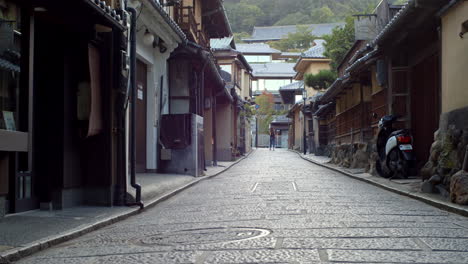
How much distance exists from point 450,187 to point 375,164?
22.5ft

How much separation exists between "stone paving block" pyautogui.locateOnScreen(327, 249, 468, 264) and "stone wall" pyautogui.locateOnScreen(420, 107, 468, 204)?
14.3ft

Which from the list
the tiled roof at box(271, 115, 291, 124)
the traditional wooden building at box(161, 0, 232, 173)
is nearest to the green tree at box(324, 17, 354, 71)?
the traditional wooden building at box(161, 0, 232, 173)

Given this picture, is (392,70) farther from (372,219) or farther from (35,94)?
(35,94)

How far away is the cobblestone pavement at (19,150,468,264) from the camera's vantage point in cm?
536

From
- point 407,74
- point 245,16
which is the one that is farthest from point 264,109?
point 245,16

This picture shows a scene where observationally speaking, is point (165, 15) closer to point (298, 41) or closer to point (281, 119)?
point (281, 119)

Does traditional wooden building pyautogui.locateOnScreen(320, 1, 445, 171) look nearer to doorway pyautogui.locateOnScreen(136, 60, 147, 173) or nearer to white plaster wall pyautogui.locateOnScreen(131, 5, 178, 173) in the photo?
white plaster wall pyautogui.locateOnScreen(131, 5, 178, 173)

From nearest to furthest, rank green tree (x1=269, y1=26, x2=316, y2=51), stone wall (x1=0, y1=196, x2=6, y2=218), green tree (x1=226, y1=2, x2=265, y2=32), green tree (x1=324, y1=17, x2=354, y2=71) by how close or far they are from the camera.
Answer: stone wall (x1=0, y1=196, x2=6, y2=218) → green tree (x1=324, y1=17, x2=354, y2=71) → green tree (x1=269, y1=26, x2=316, y2=51) → green tree (x1=226, y1=2, x2=265, y2=32)

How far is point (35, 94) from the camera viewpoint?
9.52 m

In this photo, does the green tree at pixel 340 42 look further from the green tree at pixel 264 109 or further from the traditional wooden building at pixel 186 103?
the green tree at pixel 264 109

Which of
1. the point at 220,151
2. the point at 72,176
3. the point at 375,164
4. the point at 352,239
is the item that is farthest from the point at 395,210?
the point at 220,151

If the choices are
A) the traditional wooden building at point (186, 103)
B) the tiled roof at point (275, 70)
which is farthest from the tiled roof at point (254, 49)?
the traditional wooden building at point (186, 103)

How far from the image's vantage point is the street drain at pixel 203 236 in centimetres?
637

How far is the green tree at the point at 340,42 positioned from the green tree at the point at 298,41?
6443cm
